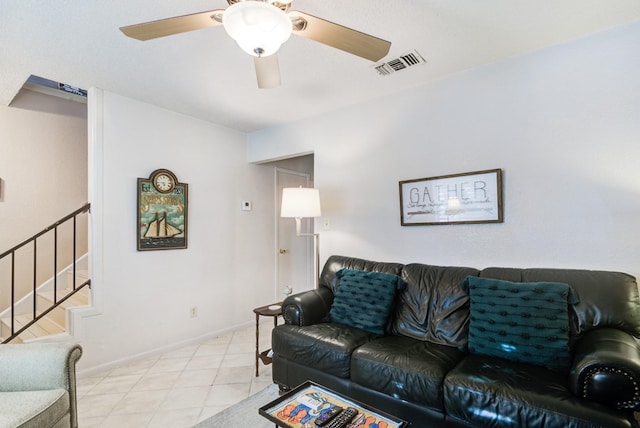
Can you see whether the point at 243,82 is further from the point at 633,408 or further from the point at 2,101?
the point at 633,408

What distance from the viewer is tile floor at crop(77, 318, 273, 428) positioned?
2.03 metres

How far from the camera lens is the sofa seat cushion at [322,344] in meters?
1.95

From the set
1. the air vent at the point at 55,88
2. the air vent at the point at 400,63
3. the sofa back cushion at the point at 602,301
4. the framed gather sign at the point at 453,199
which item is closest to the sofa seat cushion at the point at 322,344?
the framed gather sign at the point at 453,199

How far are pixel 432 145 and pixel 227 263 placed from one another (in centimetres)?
260

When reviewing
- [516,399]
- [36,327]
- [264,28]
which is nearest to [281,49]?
[264,28]

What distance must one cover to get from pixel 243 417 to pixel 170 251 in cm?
184

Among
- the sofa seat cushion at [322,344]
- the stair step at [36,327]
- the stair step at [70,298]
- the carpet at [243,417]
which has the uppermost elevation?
the stair step at [70,298]

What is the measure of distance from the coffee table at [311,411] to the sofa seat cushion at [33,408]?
932mm

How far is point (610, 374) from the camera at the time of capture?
1268mm

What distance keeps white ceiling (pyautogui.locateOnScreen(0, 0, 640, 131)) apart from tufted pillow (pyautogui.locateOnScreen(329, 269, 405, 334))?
1624 millimetres

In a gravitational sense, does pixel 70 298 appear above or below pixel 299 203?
below

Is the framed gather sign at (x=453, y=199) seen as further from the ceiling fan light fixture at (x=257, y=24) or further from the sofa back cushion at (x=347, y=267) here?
the ceiling fan light fixture at (x=257, y=24)

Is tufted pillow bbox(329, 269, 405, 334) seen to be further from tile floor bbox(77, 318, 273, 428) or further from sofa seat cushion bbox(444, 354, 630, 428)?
tile floor bbox(77, 318, 273, 428)

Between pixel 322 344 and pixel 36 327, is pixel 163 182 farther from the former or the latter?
pixel 322 344
